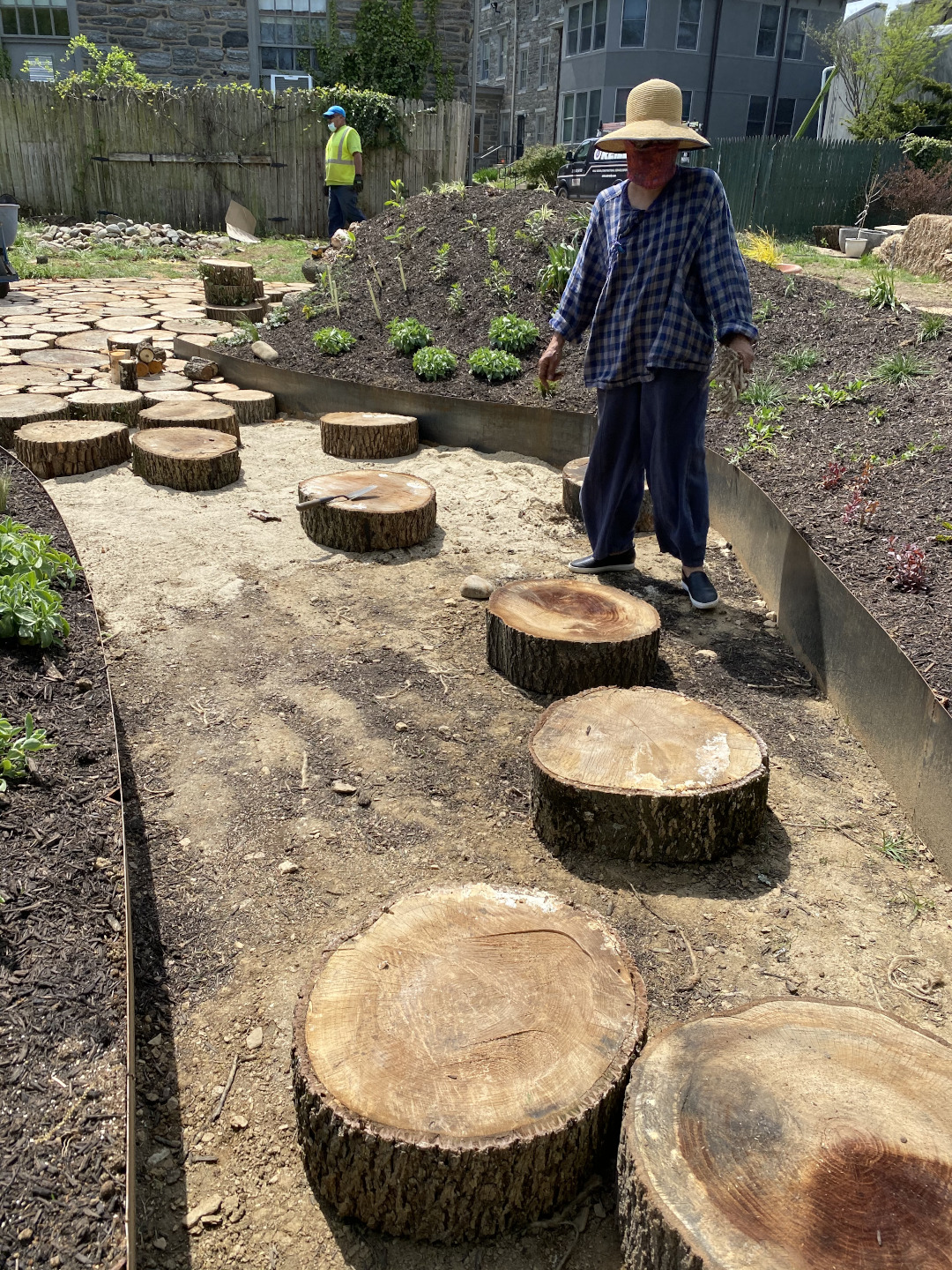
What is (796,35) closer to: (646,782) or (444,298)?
(444,298)

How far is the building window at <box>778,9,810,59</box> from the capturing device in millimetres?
29516

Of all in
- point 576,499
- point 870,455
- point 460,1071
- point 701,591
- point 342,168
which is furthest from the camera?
point 342,168

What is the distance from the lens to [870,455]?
4.94 m

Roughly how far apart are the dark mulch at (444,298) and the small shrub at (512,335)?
97 mm

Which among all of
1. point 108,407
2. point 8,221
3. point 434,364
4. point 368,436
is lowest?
point 368,436

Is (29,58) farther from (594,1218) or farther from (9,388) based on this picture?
(594,1218)

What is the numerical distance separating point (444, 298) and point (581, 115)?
27.5 meters

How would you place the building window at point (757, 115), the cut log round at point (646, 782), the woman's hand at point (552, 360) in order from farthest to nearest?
the building window at point (757, 115)
the woman's hand at point (552, 360)
the cut log round at point (646, 782)

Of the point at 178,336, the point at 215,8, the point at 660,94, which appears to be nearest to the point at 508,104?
the point at 215,8

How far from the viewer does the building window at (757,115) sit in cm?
3002

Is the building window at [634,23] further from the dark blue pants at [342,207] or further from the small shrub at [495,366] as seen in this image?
the small shrub at [495,366]

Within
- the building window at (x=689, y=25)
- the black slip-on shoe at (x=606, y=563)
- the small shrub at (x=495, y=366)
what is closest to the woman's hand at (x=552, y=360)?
the black slip-on shoe at (x=606, y=563)

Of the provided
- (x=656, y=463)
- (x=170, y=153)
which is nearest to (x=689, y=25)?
(x=170, y=153)

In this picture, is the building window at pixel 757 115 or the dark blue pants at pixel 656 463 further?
the building window at pixel 757 115
